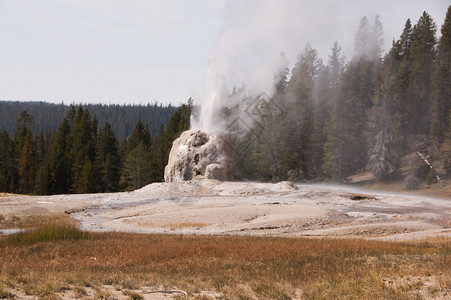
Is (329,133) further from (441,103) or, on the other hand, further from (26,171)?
(26,171)

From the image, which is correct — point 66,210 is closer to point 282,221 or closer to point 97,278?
point 282,221

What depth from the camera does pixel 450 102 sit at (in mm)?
52062

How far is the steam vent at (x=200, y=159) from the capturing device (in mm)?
37188

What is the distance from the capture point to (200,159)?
3794 cm

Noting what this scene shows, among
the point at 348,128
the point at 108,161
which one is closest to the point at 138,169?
the point at 108,161

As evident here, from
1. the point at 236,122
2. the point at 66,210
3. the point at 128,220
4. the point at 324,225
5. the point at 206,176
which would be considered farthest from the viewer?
the point at 236,122

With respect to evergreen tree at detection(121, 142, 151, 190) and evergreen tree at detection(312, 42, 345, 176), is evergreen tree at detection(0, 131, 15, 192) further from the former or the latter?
evergreen tree at detection(312, 42, 345, 176)

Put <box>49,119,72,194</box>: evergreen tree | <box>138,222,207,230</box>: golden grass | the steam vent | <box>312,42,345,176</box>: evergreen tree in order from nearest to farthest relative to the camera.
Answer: <box>138,222,207,230</box>: golden grass, the steam vent, <box>312,42,345,176</box>: evergreen tree, <box>49,119,72,194</box>: evergreen tree

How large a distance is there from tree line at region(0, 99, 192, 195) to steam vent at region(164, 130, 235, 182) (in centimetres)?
2042

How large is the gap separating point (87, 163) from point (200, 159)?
31.9 metres

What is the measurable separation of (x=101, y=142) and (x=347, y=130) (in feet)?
128

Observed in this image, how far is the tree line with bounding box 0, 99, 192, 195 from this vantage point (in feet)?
203

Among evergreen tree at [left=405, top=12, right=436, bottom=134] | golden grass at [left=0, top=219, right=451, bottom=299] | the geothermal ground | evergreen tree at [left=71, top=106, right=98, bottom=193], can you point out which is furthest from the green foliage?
evergreen tree at [left=405, top=12, right=436, bottom=134]

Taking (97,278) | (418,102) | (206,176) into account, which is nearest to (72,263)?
(97,278)
